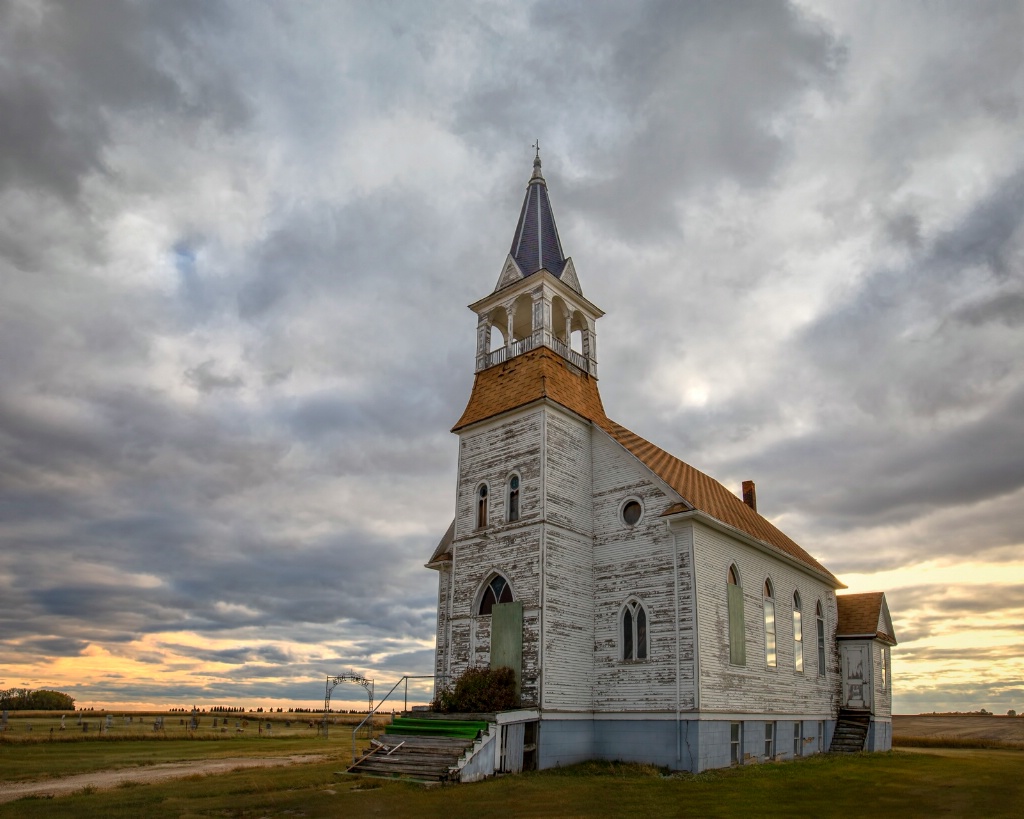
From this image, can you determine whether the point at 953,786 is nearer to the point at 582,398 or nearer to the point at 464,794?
the point at 464,794

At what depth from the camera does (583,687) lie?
23.5m

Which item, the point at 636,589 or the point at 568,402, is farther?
the point at 568,402

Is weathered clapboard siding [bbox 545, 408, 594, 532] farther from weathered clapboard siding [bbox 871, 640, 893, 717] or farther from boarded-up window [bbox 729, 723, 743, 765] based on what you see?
weathered clapboard siding [bbox 871, 640, 893, 717]

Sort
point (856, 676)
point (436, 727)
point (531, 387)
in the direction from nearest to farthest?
point (436, 727), point (531, 387), point (856, 676)

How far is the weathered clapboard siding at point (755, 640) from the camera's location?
75.9 feet

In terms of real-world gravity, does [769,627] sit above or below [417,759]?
above

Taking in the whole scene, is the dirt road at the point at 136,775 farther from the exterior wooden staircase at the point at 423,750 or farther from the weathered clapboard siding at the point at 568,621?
the weathered clapboard siding at the point at 568,621

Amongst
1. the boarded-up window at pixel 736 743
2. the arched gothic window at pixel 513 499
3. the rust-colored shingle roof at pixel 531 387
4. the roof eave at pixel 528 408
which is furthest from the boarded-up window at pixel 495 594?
the boarded-up window at pixel 736 743

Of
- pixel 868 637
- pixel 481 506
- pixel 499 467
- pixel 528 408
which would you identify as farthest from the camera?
pixel 868 637

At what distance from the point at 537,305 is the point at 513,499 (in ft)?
25.5

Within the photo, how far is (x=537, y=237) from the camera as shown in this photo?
31.4 metres

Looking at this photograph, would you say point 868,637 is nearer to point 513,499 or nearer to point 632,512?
point 632,512

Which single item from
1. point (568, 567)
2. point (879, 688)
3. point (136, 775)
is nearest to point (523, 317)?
point (568, 567)

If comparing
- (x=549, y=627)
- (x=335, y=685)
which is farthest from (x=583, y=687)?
(x=335, y=685)
